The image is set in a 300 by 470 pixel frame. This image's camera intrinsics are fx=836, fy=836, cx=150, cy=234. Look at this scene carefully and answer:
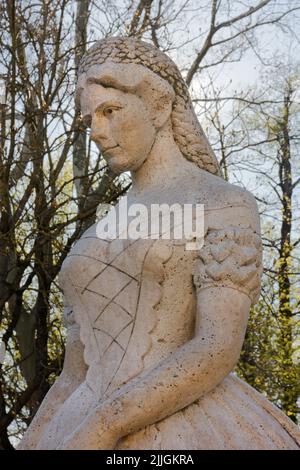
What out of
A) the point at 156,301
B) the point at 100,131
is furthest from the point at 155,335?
the point at 100,131

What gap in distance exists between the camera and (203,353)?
302cm

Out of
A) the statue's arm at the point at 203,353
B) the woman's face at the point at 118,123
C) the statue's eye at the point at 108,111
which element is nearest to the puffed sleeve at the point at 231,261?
the statue's arm at the point at 203,353

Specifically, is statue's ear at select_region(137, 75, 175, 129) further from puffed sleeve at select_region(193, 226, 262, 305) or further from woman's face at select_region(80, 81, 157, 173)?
puffed sleeve at select_region(193, 226, 262, 305)

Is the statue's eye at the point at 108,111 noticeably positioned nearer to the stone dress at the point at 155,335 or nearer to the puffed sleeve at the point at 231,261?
the stone dress at the point at 155,335

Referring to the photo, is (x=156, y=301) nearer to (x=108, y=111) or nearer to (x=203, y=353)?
(x=203, y=353)

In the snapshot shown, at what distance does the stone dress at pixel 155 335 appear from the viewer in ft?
9.92

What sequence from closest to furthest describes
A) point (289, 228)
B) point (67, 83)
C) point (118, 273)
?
1. point (118, 273)
2. point (67, 83)
3. point (289, 228)

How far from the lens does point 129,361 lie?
10.5ft

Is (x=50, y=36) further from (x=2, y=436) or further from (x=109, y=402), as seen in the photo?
(x=109, y=402)

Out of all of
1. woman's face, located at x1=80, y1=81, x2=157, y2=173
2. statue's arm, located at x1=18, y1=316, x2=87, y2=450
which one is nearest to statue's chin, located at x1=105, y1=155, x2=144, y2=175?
woman's face, located at x1=80, y1=81, x2=157, y2=173

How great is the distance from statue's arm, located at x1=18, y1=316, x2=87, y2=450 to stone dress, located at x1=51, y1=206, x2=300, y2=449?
99mm

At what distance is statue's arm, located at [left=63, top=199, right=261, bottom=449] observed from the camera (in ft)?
9.63

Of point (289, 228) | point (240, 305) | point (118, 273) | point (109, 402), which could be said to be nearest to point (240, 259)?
point (240, 305)

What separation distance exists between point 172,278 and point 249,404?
565 mm
